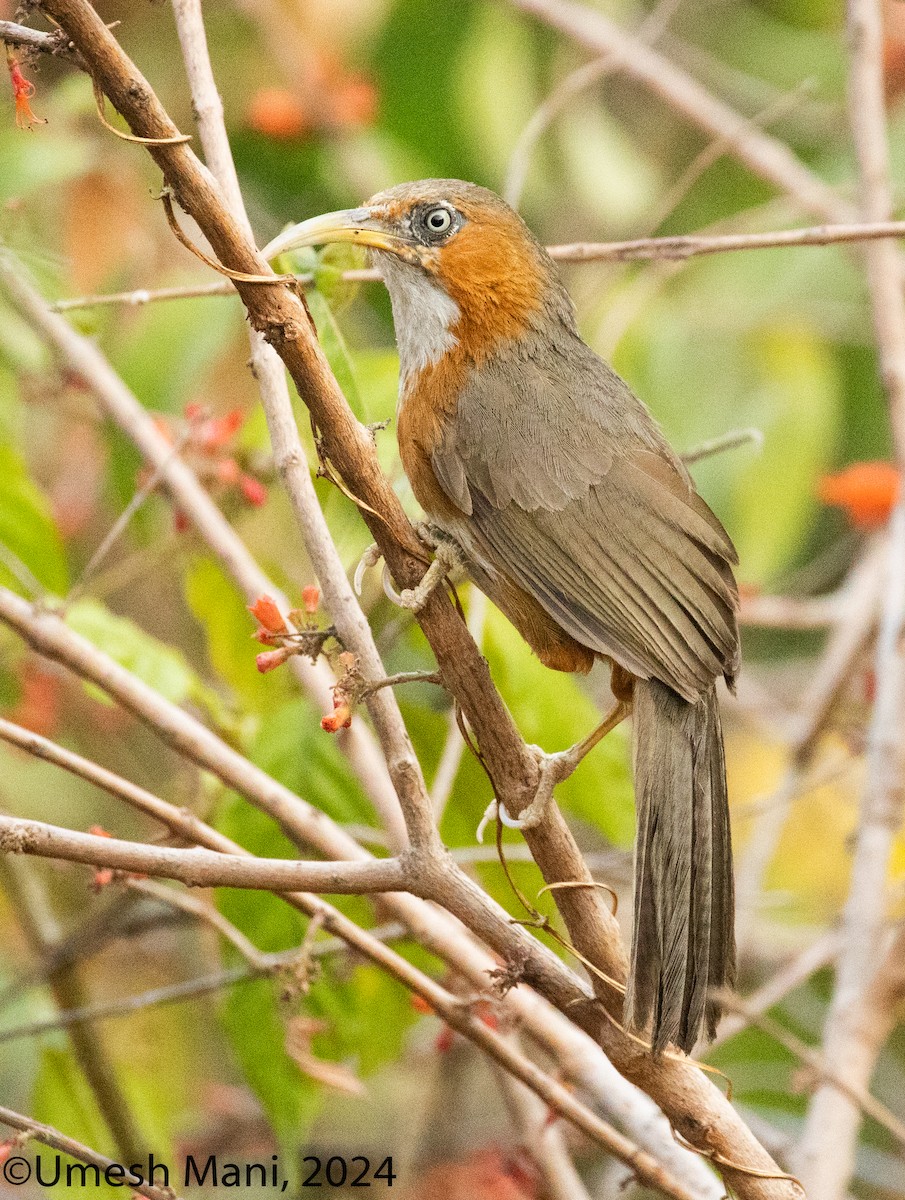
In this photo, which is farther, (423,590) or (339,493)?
(339,493)

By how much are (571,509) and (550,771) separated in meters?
0.66

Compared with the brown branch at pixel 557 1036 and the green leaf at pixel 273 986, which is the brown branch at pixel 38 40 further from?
the green leaf at pixel 273 986

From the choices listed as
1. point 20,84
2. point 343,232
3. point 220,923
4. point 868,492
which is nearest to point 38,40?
point 20,84

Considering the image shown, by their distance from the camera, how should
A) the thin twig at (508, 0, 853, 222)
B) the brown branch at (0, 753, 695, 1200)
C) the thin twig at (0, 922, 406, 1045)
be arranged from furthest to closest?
the thin twig at (508, 0, 853, 222), the thin twig at (0, 922, 406, 1045), the brown branch at (0, 753, 695, 1200)

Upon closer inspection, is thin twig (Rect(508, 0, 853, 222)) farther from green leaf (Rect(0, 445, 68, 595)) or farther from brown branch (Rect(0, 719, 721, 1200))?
brown branch (Rect(0, 719, 721, 1200))

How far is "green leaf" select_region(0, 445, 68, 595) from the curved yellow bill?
2.67 feet

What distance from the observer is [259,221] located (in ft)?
17.3

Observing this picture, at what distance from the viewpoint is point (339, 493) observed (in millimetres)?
2533

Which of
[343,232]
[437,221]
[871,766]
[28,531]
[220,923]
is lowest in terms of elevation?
[220,923]

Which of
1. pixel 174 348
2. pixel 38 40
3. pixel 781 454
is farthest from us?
pixel 781 454

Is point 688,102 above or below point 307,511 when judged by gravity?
above

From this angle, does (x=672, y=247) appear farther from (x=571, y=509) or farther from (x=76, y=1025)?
(x=76, y=1025)

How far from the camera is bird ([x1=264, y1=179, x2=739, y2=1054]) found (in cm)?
242

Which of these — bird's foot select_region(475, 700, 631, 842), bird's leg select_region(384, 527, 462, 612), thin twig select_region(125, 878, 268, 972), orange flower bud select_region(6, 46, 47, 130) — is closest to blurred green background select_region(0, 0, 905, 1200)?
thin twig select_region(125, 878, 268, 972)
